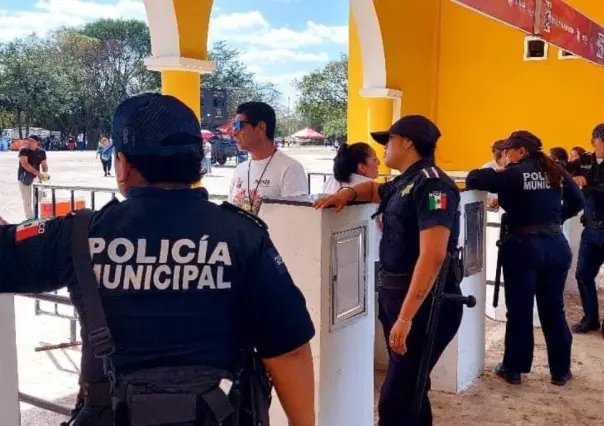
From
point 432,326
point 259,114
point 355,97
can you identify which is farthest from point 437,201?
point 355,97

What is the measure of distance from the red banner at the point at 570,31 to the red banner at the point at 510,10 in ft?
0.98

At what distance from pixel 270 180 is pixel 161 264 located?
2.01 m

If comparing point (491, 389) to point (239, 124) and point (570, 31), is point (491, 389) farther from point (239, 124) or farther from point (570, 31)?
point (570, 31)

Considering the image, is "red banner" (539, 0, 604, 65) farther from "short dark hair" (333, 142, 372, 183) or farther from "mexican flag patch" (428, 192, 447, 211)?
"mexican flag patch" (428, 192, 447, 211)

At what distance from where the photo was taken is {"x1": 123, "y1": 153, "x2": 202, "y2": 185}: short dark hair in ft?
4.46

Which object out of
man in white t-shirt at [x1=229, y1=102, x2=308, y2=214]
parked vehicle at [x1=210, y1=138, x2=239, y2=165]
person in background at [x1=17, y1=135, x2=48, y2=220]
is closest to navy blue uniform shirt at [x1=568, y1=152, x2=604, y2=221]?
man in white t-shirt at [x1=229, y1=102, x2=308, y2=214]

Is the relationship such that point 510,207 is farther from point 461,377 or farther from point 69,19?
point 69,19

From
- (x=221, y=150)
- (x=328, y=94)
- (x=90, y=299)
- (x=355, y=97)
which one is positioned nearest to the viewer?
(x=90, y=299)

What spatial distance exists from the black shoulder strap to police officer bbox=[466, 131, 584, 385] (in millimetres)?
2588

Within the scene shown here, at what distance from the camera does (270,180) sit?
329cm

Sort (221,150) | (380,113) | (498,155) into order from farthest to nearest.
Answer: (221,150)
(380,113)
(498,155)

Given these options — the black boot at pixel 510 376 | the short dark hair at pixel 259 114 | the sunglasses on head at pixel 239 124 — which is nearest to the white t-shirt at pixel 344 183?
the short dark hair at pixel 259 114

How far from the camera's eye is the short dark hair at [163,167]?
1.36m

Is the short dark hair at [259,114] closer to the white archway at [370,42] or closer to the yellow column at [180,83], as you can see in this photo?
the yellow column at [180,83]
